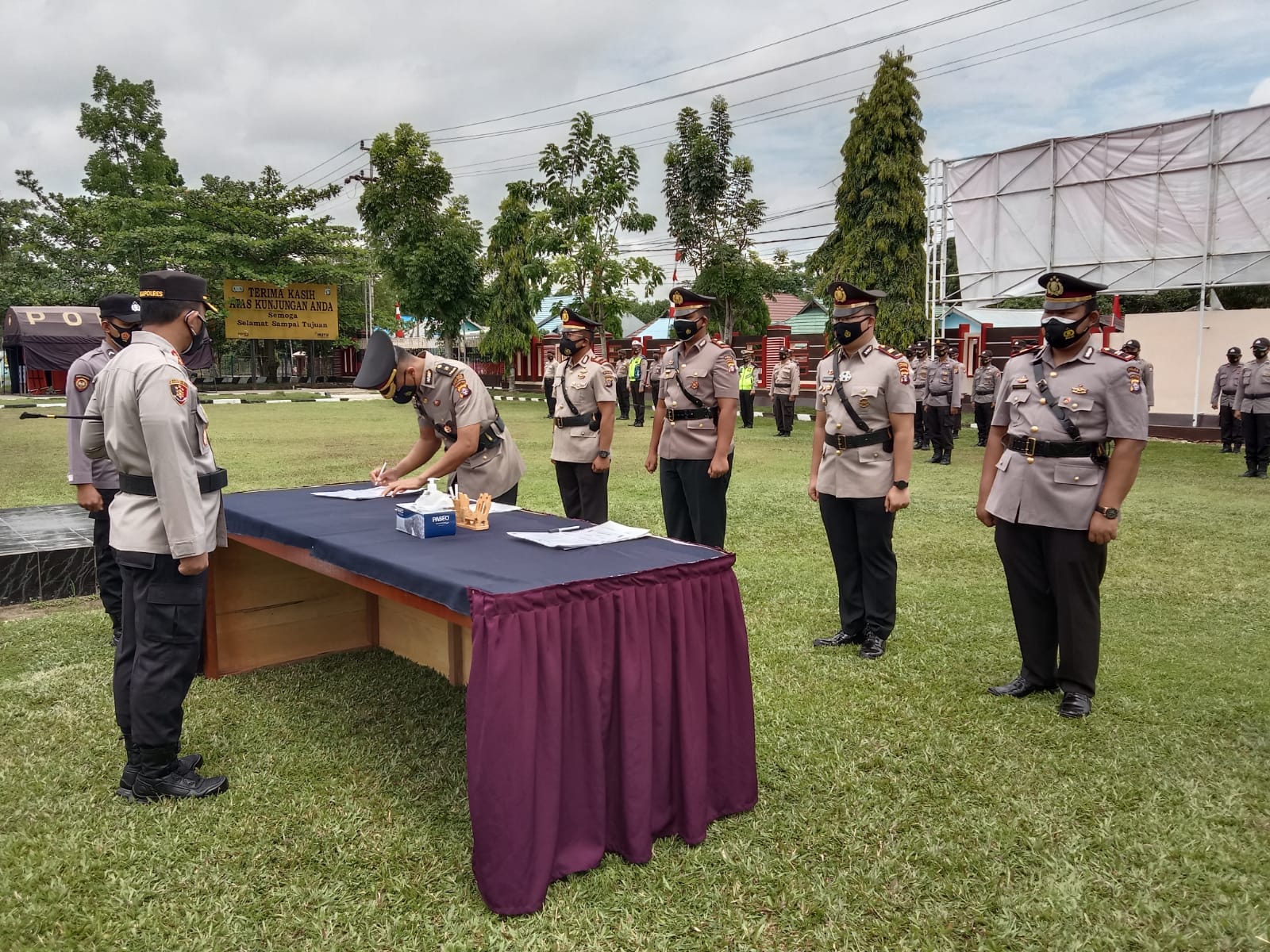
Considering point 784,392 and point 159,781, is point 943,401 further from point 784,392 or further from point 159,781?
point 159,781

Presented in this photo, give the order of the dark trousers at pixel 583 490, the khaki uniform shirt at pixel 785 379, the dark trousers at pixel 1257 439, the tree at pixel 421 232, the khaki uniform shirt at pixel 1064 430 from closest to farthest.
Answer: the khaki uniform shirt at pixel 1064 430 → the dark trousers at pixel 583 490 → the dark trousers at pixel 1257 439 → the khaki uniform shirt at pixel 785 379 → the tree at pixel 421 232

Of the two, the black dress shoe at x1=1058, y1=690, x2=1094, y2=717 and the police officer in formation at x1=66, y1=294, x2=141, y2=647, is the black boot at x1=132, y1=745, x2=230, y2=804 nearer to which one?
the police officer in formation at x1=66, y1=294, x2=141, y2=647

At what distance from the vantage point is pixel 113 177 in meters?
43.8

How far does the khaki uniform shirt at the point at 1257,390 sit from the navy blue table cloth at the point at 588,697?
11203 millimetres

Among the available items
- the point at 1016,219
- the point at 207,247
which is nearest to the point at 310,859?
the point at 1016,219

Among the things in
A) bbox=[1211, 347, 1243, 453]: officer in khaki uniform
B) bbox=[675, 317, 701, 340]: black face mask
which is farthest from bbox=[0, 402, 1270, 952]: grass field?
bbox=[1211, 347, 1243, 453]: officer in khaki uniform

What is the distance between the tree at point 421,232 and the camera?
99.2 ft

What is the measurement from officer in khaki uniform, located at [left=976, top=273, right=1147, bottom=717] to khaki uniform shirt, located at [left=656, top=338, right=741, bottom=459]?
1.78 metres

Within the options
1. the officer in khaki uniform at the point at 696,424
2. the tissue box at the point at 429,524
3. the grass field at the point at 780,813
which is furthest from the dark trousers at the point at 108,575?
the officer in khaki uniform at the point at 696,424

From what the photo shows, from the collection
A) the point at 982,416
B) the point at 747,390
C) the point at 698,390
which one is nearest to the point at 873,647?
the point at 698,390

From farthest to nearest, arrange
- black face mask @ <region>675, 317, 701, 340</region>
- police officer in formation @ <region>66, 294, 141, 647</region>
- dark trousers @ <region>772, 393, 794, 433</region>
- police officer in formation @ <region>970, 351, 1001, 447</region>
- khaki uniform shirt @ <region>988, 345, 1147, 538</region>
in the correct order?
dark trousers @ <region>772, 393, 794, 433</region> < police officer in formation @ <region>970, 351, 1001, 447</region> < black face mask @ <region>675, 317, 701, 340</region> < police officer in formation @ <region>66, 294, 141, 647</region> < khaki uniform shirt @ <region>988, 345, 1147, 538</region>

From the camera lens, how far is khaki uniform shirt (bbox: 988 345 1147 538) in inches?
144

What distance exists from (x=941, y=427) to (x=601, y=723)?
1139 centimetres

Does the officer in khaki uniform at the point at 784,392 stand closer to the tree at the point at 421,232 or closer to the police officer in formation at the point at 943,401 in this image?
the police officer in formation at the point at 943,401
